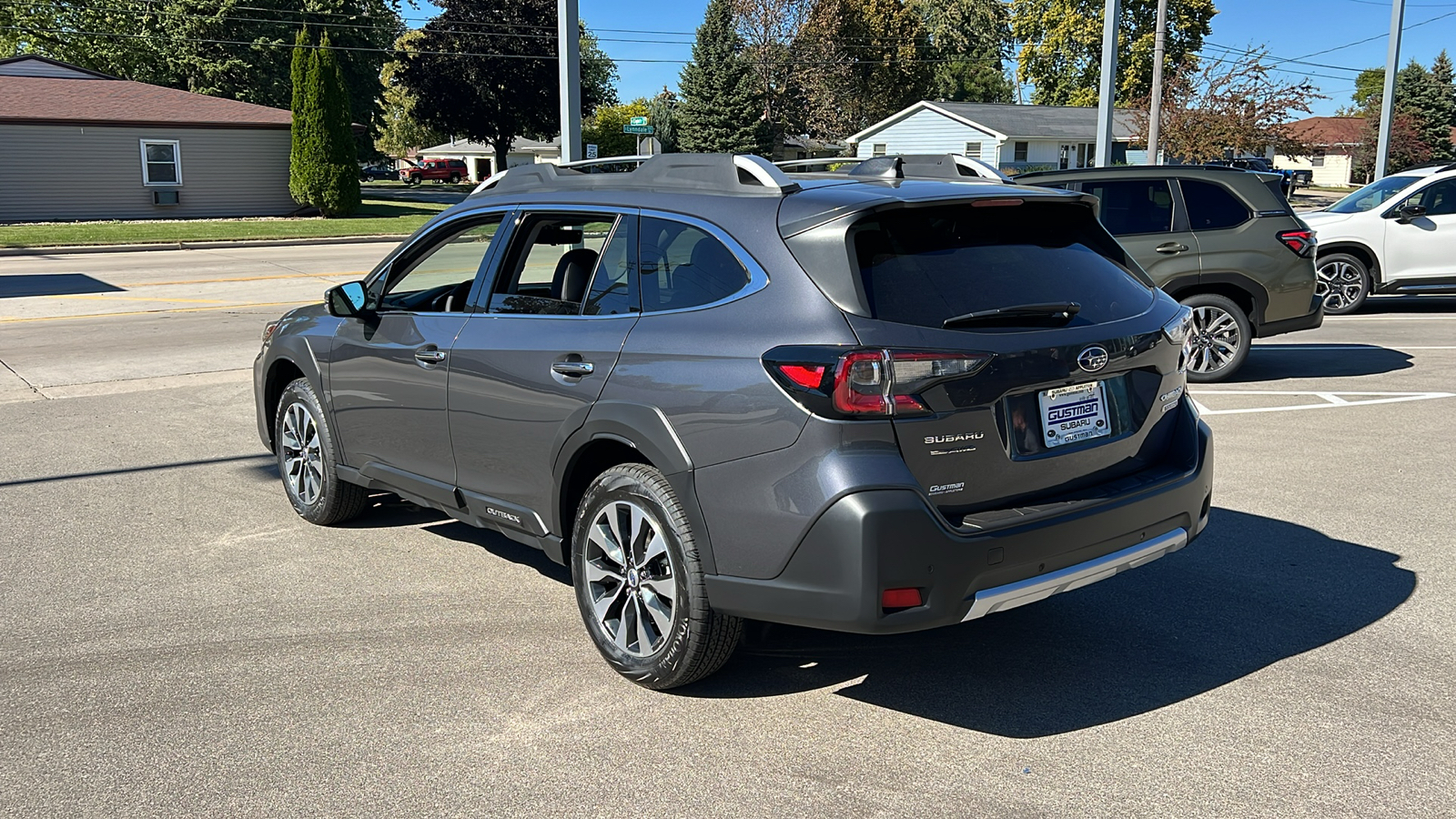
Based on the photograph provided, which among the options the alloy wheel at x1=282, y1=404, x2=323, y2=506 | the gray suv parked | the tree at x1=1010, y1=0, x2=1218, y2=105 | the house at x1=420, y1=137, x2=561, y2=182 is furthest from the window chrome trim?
the house at x1=420, y1=137, x2=561, y2=182

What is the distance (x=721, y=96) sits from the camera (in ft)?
218

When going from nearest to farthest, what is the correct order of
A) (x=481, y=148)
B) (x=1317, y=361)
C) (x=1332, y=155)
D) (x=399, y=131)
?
1. (x=1317, y=361)
2. (x=1332, y=155)
3. (x=481, y=148)
4. (x=399, y=131)

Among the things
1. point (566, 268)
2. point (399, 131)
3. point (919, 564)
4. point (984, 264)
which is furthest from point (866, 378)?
point (399, 131)

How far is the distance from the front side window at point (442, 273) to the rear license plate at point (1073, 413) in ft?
8.40

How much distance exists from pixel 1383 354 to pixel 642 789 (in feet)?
34.8

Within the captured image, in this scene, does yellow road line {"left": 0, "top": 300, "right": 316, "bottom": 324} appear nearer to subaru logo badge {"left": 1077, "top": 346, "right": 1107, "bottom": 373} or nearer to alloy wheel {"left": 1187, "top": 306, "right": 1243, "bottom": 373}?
alloy wheel {"left": 1187, "top": 306, "right": 1243, "bottom": 373}

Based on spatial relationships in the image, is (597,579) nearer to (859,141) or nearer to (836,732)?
(836,732)

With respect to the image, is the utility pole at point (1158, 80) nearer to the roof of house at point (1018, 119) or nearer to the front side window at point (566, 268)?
the front side window at point (566, 268)

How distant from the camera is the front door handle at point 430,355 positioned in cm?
517

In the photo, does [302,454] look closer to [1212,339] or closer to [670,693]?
[670,693]

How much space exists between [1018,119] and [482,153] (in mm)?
46984

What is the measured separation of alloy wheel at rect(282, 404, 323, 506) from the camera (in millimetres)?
6332

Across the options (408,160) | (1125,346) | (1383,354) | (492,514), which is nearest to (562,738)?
(492,514)

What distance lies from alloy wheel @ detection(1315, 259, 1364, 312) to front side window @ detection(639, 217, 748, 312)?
42.7 feet
